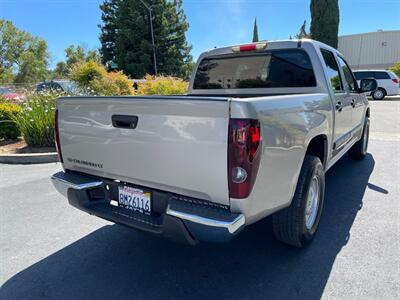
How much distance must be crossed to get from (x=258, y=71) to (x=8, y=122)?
702cm

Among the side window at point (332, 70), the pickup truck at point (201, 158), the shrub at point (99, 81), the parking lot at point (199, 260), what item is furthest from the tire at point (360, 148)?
the shrub at point (99, 81)

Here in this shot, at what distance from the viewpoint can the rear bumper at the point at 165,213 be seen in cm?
211

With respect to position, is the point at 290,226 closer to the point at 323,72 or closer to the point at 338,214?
the point at 338,214

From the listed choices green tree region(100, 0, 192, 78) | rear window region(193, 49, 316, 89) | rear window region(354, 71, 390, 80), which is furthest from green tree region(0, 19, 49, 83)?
rear window region(193, 49, 316, 89)

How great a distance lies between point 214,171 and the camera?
2.14 m

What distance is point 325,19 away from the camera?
2222 centimetres

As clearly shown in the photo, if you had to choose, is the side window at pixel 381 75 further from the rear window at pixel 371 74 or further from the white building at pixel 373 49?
the white building at pixel 373 49

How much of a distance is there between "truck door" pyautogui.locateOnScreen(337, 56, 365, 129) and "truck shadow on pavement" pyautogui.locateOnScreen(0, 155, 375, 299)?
1.87 m

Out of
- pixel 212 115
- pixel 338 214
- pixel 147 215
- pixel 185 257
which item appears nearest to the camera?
pixel 212 115

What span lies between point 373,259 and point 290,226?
2.73ft

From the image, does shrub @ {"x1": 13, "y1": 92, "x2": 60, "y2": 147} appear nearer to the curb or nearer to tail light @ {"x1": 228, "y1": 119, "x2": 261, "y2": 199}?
the curb

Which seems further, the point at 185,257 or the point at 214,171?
the point at 185,257

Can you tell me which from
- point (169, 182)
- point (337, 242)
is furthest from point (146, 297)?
point (337, 242)

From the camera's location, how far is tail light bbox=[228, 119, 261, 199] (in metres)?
2.04
